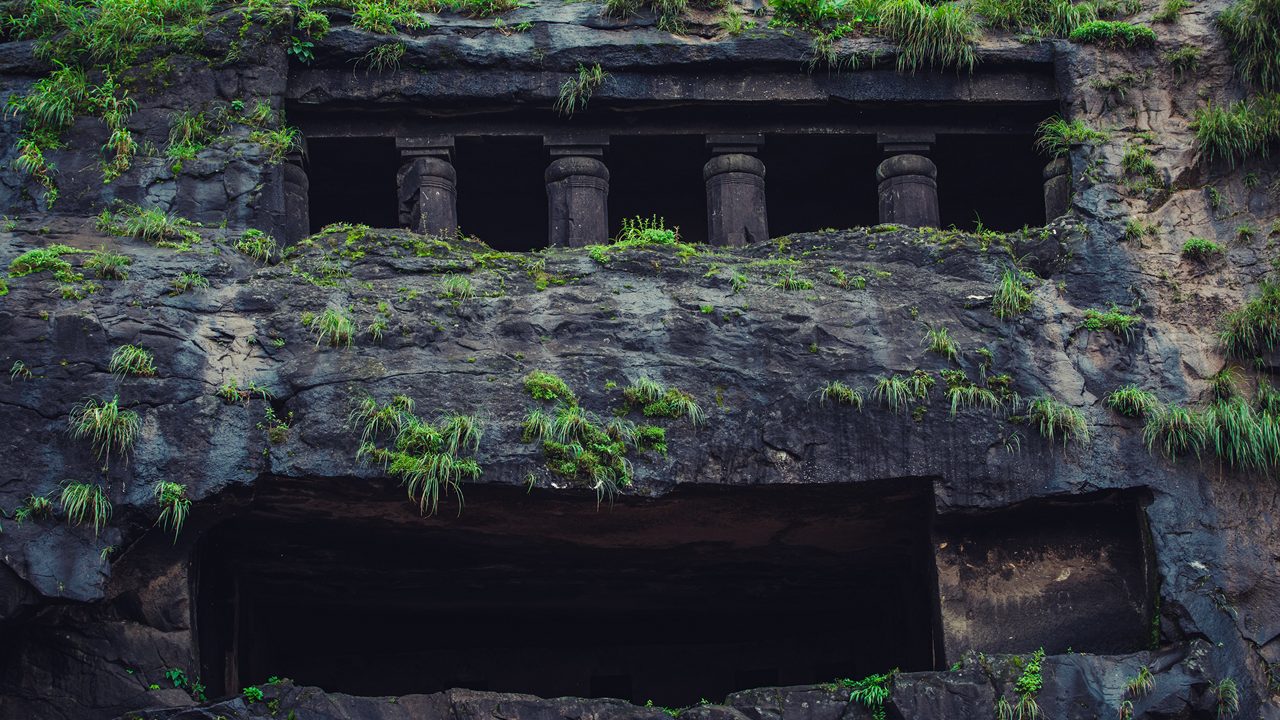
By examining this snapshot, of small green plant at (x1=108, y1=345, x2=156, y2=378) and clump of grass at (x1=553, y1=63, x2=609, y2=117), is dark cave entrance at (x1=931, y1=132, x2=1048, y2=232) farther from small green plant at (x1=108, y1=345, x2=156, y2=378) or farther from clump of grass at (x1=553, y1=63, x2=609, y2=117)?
small green plant at (x1=108, y1=345, x2=156, y2=378)

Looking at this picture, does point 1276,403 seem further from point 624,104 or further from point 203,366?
point 203,366

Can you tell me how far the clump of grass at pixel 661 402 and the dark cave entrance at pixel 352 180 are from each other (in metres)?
4.34

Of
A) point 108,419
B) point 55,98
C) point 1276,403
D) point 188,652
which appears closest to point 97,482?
point 108,419

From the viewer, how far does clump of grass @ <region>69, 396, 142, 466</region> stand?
12.0 meters

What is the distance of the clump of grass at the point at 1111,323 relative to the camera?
13.4m

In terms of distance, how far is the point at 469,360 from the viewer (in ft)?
42.2

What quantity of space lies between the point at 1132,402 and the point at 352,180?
7.59 m

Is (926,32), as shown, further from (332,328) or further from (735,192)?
(332,328)

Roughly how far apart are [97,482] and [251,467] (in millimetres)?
1014

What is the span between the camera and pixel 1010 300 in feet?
44.2

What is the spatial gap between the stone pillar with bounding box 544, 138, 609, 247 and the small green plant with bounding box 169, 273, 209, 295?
134 inches

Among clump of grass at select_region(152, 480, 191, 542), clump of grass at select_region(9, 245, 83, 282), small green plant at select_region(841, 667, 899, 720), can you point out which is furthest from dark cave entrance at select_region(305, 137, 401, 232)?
small green plant at select_region(841, 667, 899, 720)

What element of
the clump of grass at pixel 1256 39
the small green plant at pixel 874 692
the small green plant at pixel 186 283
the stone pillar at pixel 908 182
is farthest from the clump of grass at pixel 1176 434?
the small green plant at pixel 186 283

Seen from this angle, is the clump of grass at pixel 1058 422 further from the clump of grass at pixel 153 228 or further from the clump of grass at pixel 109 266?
the clump of grass at pixel 109 266
